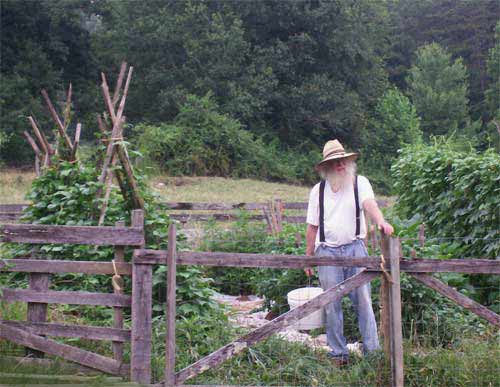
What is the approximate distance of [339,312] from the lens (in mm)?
5832

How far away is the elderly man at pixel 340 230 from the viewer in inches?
226

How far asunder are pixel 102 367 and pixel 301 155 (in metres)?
39.1

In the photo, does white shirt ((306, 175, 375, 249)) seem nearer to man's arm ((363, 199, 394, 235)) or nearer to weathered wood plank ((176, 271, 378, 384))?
man's arm ((363, 199, 394, 235))

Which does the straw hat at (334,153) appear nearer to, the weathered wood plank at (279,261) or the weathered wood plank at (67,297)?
the weathered wood plank at (279,261)

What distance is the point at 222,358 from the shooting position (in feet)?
17.0

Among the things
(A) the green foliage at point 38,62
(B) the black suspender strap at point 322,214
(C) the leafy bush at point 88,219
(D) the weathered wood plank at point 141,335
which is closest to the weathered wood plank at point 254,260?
(D) the weathered wood plank at point 141,335

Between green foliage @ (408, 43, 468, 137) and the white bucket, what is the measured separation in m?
43.2

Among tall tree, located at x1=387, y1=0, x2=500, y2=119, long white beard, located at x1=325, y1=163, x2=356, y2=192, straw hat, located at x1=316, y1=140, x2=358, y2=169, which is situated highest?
tall tree, located at x1=387, y1=0, x2=500, y2=119

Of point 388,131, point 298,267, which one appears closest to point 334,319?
point 298,267

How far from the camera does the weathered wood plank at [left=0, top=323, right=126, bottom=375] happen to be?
5.52 m

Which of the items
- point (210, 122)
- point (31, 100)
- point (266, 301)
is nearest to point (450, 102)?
point (210, 122)

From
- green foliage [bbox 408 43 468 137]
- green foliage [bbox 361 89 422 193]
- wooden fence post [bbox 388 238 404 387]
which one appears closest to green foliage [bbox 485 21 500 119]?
green foliage [bbox 408 43 468 137]

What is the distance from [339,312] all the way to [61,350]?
7.65 ft

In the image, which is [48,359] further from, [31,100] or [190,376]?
[31,100]
